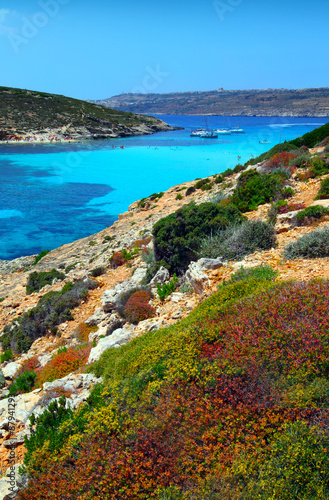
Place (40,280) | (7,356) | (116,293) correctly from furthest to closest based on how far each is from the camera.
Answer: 1. (40,280)
2. (116,293)
3. (7,356)

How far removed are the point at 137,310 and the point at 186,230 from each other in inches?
128

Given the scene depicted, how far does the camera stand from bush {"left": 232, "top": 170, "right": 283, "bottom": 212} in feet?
36.2

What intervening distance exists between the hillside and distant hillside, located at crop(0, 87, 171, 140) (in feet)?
249

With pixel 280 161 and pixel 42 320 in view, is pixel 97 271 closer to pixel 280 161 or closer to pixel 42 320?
pixel 42 320

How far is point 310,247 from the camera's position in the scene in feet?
21.0

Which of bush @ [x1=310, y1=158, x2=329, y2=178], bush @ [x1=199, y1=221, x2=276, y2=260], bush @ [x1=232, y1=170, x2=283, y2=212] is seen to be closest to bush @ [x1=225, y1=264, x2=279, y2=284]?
bush @ [x1=199, y1=221, x2=276, y2=260]

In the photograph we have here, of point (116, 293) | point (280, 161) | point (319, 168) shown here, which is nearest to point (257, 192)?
point (319, 168)

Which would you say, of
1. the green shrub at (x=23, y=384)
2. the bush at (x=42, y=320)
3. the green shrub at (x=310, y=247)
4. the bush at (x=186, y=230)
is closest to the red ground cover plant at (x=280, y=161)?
the bush at (x=186, y=230)

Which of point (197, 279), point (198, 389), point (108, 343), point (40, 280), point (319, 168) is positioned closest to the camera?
point (198, 389)

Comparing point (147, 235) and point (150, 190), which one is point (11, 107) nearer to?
point (150, 190)

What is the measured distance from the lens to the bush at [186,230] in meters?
8.84

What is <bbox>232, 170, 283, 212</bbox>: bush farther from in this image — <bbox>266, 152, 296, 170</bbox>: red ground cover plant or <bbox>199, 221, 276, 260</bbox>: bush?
<bbox>199, 221, 276, 260</bbox>: bush

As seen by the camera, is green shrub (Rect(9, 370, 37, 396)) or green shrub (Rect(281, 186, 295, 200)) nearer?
green shrub (Rect(9, 370, 37, 396))

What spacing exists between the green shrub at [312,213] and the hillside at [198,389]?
35 mm
